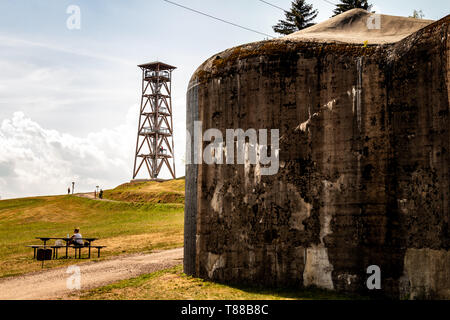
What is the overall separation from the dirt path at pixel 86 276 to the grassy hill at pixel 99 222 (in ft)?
4.70

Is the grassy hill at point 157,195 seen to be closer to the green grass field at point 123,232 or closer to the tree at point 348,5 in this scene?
the green grass field at point 123,232

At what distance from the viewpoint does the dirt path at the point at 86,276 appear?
10992 millimetres

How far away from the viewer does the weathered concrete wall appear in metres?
9.32

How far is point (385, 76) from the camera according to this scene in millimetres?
10133

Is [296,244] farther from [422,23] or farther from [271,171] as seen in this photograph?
[422,23]

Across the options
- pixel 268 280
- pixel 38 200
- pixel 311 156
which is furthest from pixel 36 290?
pixel 38 200

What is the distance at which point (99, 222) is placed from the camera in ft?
129

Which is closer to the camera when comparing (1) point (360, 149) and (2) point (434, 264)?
(2) point (434, 264)

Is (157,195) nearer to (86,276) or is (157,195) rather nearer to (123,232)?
(123,232)

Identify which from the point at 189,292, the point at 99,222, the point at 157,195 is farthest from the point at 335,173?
the point at 157,195

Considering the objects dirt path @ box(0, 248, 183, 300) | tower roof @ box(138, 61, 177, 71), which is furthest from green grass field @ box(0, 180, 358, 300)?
tower roof @ box(138, 61, 177, 71)

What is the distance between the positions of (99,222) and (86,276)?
26.7m

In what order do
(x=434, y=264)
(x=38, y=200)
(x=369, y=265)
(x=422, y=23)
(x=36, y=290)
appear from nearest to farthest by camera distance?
(x=434, y=264) → (x=369, y=265) → (x=36, y=290) → (x=422, y=23) → (x=38, y=200)
